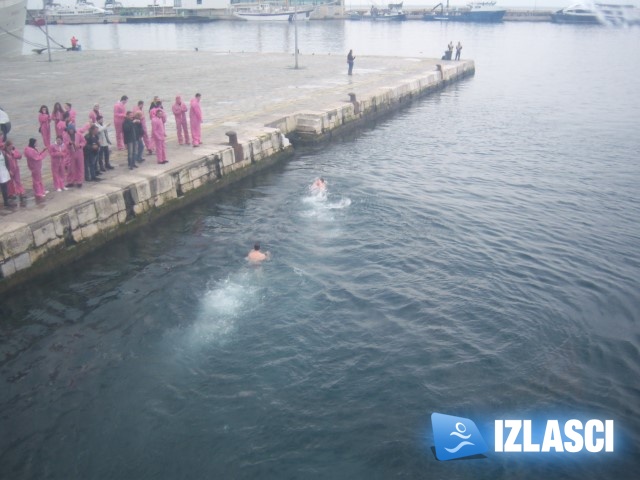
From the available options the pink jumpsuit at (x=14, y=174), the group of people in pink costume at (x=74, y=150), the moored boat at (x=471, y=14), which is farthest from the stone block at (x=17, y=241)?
the moored boat at (x=471, y=14)

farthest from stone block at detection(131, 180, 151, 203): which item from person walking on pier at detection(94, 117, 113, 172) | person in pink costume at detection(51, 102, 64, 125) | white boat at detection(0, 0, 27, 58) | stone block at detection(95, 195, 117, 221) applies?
white boat at detection(0, 0, 27, 58)

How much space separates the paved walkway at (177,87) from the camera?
61.7 feet

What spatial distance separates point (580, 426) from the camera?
31.9 feet

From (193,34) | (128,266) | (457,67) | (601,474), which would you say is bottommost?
(601,474)

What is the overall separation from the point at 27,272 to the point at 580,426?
13455 mm

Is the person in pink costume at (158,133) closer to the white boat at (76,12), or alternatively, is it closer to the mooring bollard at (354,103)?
the mooring bollard at (354,103)

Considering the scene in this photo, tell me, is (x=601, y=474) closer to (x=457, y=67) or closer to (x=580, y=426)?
(x=580, y=426)

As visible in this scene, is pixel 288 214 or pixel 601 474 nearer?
pixel 601 474

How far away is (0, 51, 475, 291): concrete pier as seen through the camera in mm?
14750

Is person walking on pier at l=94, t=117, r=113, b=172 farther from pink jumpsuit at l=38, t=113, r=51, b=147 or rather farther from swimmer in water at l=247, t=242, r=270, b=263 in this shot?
swimmer in water at l=247, t=242, r=270, b=263

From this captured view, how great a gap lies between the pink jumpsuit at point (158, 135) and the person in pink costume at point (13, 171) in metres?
4.57

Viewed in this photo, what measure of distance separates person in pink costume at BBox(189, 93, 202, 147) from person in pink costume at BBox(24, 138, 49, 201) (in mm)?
6872

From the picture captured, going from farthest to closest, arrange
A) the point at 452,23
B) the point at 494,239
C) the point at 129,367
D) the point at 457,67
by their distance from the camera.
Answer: the point at 452,23, the point at 457,67, the point at 494,239, the point at 129,367

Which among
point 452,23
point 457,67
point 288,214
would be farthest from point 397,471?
point 452,23
